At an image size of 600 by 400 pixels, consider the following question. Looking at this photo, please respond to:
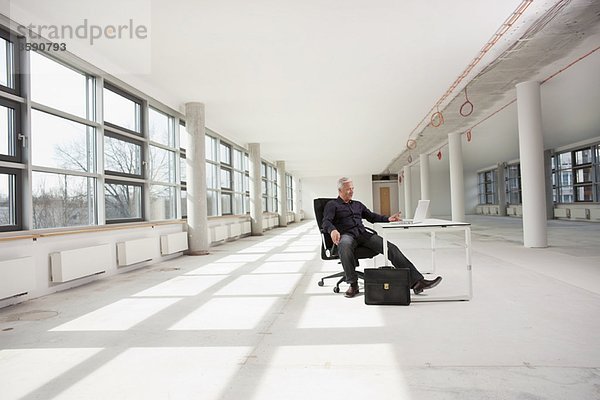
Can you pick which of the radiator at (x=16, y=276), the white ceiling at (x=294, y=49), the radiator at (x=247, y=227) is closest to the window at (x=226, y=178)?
the radiator at (x=247, y=227)

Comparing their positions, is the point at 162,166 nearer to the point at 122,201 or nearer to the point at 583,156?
the point at 122,201

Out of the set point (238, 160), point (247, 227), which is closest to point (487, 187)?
point (238, 160)

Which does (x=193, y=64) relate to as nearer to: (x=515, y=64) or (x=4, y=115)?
(x=4, y=115)

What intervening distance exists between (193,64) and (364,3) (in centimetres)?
291

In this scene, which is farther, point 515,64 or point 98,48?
point 515,64

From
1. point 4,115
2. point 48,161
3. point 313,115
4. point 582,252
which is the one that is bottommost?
point 582,252

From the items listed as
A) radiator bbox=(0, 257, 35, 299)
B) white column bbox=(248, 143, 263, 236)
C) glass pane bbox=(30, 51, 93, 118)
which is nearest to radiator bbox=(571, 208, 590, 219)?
white column bbox=(248, 143, 263, 236)

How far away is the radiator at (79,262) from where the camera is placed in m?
4.75

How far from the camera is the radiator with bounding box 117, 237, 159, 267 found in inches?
241

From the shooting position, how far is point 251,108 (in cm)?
905

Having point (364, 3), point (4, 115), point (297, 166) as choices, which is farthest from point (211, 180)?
point (297, 166)

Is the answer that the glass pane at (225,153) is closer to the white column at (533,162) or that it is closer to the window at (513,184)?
the white column at (533,162)

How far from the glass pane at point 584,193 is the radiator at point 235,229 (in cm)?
1368

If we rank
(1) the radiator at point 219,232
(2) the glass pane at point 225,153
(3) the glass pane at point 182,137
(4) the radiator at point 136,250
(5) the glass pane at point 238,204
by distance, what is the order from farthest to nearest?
(5) the glass pane at point 238,204, (2) the glass pane at point 225,153, (1) the radiator at point 219,232, (3) the glass pane at point 182,137, (4) the radiator at point 136,250
